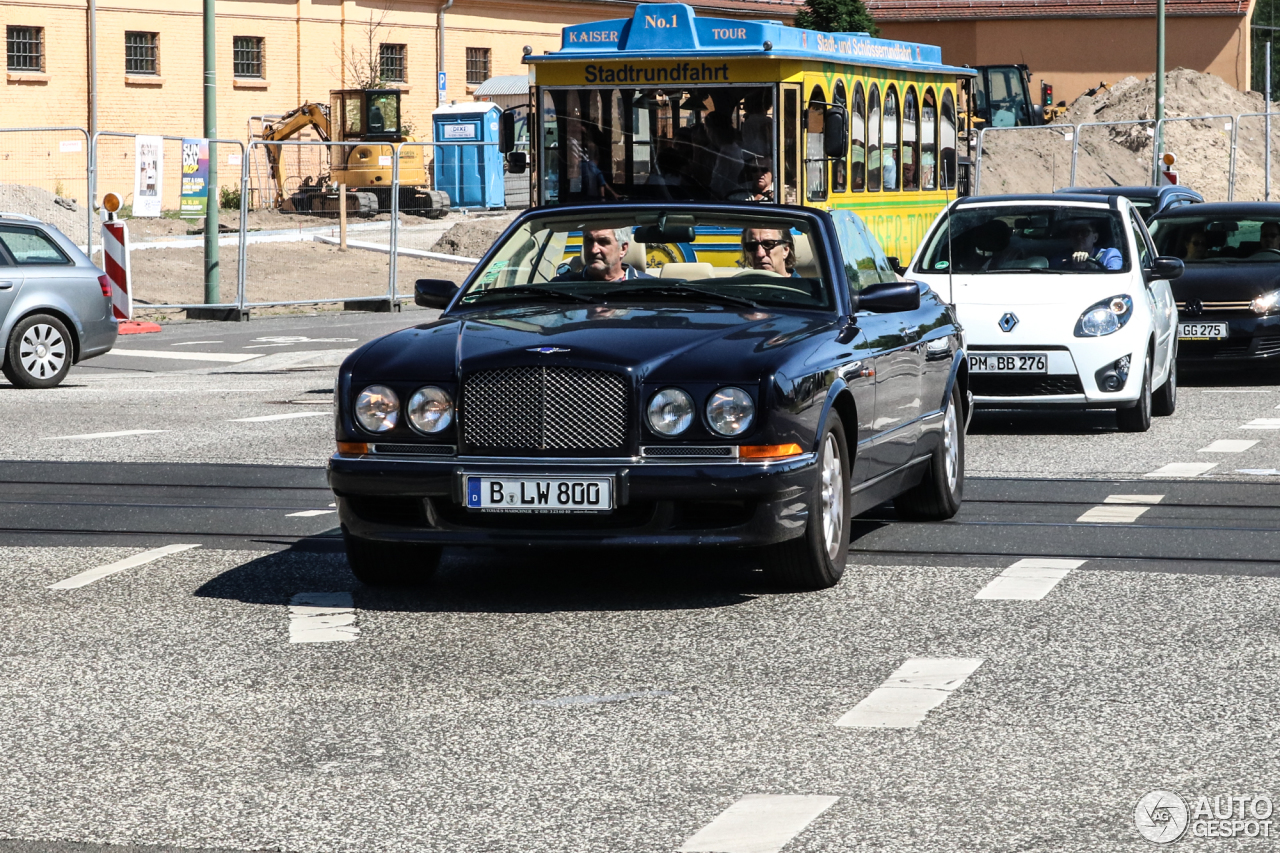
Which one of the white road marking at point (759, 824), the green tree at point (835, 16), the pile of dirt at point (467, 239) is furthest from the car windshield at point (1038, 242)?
the green tree at point (835, 16)

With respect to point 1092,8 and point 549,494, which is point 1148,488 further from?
point 1092,8

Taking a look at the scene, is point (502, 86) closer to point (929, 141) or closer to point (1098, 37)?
point (1098, 37)

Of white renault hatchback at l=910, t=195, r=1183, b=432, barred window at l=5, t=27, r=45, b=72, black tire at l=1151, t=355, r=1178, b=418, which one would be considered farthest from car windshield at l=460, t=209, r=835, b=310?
barred window at l=5, t=27, r=45, b=72

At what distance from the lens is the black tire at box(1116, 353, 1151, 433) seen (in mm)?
13544

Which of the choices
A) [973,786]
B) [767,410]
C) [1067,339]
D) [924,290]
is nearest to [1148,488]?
[924,290]

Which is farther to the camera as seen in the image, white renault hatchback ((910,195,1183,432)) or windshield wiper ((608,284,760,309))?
white renault hatchback ((910,195,1183,432))

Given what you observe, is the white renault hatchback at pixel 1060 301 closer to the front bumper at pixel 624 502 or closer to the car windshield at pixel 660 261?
the car windshield at pixel 660 261

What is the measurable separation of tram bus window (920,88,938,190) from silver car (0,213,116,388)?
26.3ft

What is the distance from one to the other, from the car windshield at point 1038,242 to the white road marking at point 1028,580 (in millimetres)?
6013

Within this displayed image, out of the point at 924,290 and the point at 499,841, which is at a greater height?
the point at 924,290

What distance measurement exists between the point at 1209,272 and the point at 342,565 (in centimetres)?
1080

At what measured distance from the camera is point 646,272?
336 inches

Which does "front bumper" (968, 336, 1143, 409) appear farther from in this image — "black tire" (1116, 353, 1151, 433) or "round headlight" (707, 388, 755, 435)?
"round headlight" (707, 388, 755, 435)

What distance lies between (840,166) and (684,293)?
1104 cm
